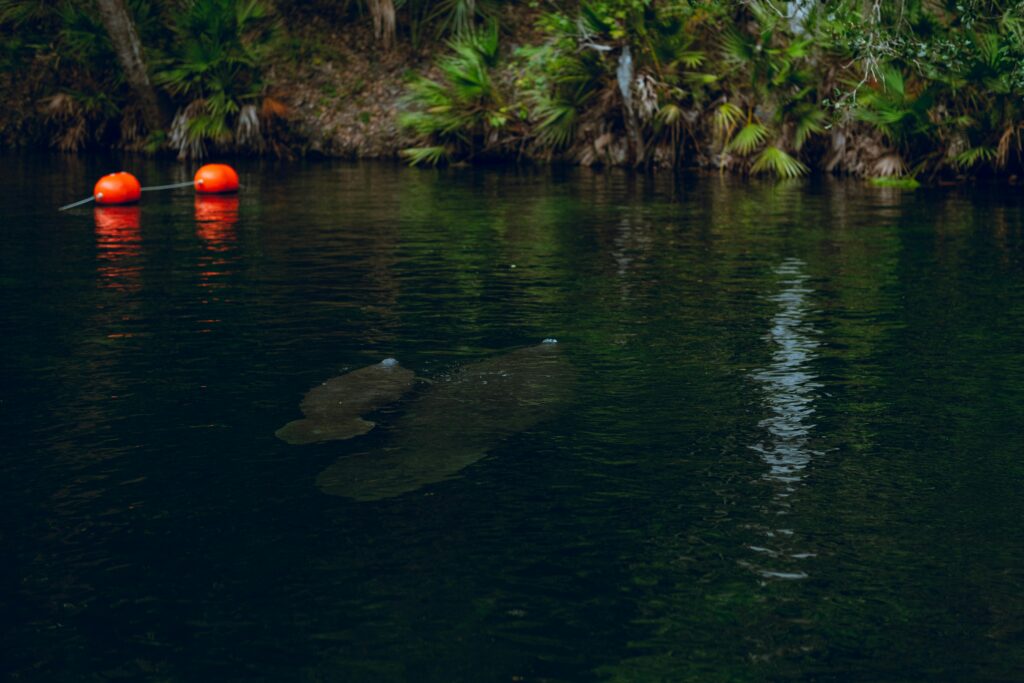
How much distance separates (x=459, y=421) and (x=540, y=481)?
101 centimetres

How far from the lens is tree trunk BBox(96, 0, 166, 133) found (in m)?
26.9

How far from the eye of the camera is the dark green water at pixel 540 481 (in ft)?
14.1

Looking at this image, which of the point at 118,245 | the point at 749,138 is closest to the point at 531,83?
the point at 749,138

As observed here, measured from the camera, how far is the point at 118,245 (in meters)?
14.1

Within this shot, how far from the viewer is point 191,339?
9.11 m

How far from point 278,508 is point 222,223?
1117cm

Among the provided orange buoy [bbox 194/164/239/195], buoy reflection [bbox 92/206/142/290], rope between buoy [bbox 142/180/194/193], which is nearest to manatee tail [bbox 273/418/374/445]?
buoy reflection [bbox 92/206/142/290]

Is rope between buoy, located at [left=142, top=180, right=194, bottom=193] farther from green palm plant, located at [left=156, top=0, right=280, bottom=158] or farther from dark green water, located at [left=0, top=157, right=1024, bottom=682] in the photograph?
dark green water, located at [left=0, top=157, right=1024, bottom=682]

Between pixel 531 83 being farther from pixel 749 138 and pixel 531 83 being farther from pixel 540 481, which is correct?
pixel 540 481

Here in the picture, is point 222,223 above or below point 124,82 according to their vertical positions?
below

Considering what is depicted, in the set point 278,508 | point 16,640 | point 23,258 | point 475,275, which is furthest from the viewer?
point 23,258

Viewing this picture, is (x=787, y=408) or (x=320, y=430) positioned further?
(x=787, y=408)

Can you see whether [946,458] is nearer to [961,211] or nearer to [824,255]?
[824,255]

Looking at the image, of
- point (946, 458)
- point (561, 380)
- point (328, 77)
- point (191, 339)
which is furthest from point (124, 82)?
point (946, 458)
